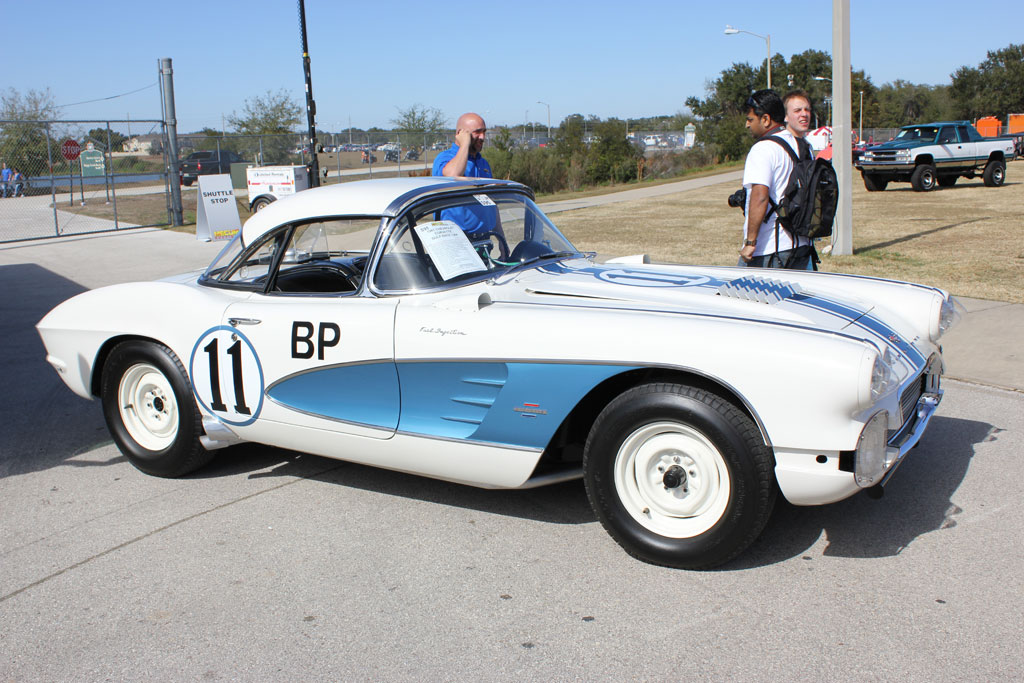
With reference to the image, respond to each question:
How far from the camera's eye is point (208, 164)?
100 feet

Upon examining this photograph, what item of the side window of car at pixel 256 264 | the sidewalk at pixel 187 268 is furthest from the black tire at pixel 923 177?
the side window of car at pixel 256 264

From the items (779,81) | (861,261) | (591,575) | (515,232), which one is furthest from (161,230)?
(779,81)

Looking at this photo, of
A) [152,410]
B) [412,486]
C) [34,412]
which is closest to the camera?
[412,486]

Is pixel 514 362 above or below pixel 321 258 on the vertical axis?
below

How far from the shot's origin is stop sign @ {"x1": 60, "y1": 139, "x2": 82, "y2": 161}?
19500 mm

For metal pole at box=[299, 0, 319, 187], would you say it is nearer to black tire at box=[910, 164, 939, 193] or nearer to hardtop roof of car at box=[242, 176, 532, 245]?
hardtop roof of car at box=[242, 176, 532, 245]

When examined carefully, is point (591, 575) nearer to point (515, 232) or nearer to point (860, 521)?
point (860, 521)

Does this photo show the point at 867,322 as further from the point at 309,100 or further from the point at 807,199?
the point at 309,100

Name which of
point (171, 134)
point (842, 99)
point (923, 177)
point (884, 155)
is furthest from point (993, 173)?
point (171, 134)

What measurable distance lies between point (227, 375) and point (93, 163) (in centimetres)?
1855

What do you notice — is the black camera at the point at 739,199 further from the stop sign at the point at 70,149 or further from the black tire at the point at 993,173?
the black tire at the point at 993,173

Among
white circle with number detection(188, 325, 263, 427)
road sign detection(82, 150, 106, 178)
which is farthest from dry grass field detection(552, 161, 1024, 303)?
road sign detection(82, 150, 106, 178)

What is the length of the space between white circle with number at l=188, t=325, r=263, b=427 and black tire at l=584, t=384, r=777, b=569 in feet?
5.70

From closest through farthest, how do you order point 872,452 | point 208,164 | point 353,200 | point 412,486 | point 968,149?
point 872,452 → point 353,200 → point 412,486 → point 968,149 → point 208,164
